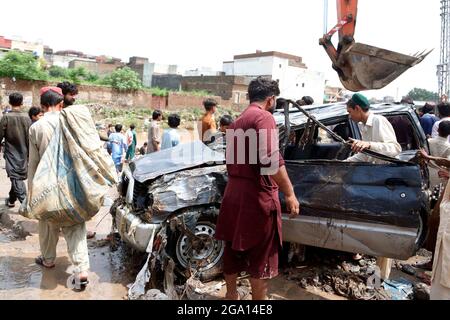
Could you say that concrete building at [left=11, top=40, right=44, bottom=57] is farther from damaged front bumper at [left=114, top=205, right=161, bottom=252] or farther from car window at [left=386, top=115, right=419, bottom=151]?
car window at [left=386, top=115, right=419, bottom=151]

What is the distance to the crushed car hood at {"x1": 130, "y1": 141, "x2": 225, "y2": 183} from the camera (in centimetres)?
396

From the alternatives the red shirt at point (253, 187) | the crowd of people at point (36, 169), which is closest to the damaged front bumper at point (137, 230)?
the crowd of people at point (36, 169)

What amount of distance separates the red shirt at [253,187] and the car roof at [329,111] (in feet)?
4.83

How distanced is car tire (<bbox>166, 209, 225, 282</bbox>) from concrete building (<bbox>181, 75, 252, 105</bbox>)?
3384 cm

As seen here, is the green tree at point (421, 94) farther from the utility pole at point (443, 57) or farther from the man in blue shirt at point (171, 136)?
the man in blue shirt at point (171, 136)

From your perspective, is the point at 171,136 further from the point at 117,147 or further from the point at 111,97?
the point at 111,97

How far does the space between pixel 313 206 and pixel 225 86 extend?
3602 centimetres

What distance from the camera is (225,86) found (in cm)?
3878

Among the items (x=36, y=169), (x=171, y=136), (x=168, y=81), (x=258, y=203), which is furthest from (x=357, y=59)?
(x=168, y=81)

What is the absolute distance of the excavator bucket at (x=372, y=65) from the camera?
17.5 feet

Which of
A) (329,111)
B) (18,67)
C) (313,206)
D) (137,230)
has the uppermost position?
(18,67)

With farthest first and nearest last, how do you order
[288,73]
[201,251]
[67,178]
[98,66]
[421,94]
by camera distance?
[421,94] < [288,73] < [98,66] < [201,251] < [67,178]

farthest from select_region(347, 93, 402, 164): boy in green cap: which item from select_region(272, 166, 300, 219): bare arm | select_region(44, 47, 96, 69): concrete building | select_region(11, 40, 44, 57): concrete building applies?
select_region(11, 40, 44, 57): concrete building

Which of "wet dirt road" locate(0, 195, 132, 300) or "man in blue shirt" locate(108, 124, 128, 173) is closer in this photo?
"wet dirt road" locate(0, 195, 132, 300)
